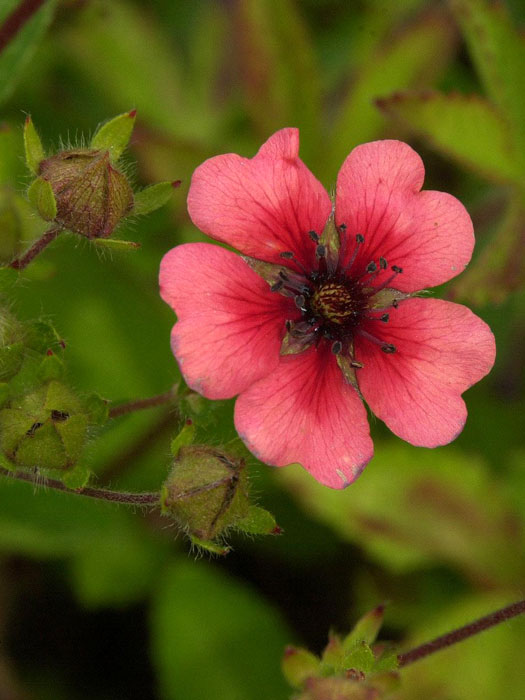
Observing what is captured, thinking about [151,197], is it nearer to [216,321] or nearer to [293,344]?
[216,321]

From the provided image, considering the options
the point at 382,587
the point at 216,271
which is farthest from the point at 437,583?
the point at 216,271

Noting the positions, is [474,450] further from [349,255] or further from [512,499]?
[349,255]

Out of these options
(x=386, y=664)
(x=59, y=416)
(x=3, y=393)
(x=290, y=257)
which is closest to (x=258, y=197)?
(x=290, y=257)

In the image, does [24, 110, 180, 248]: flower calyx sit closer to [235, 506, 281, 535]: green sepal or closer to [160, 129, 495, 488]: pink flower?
[160, 129, 495, 488]: pink flower

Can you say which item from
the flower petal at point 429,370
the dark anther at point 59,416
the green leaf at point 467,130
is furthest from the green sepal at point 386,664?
the green leaf at point 467,130

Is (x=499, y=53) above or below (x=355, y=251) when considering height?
above
